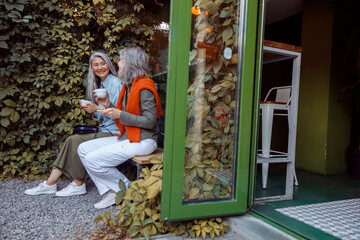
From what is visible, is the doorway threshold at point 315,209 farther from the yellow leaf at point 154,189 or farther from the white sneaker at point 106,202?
the white sneaker at point 106,202

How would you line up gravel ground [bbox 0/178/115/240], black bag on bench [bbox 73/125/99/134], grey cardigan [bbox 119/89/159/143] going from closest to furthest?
1. gravel ground [bbox 0/178/115/240]
2. grey cardigan [bbox 119/89/159/143]
3. black bag on bench [bbox 73/125/99/134]

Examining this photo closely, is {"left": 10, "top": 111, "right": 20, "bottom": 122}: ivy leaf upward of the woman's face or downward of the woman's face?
downward

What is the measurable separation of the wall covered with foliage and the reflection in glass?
1712 mm

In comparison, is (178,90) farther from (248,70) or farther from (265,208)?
(265,208)

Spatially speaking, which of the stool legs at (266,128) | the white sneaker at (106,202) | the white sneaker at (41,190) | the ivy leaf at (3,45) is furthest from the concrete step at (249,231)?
the ivy leaf at (3,45)

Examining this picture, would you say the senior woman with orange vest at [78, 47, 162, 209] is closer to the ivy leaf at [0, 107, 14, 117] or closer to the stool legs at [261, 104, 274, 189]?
the stool legs at [261, 104, 274, 189]

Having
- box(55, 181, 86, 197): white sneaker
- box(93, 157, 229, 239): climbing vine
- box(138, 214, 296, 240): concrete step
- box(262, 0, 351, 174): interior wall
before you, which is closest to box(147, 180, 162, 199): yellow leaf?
box(93, 157, 229, 239): climbing vine

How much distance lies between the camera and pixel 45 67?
3.13m

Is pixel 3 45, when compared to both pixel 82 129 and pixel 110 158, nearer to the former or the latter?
pixel 82 129

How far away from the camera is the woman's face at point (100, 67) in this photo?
2.78 metres

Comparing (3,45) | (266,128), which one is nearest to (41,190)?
(3,45)

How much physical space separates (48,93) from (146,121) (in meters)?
1.70

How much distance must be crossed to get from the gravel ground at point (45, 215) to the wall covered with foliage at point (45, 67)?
1.76 ft

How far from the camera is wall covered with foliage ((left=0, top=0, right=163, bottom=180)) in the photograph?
3006 millimetres
